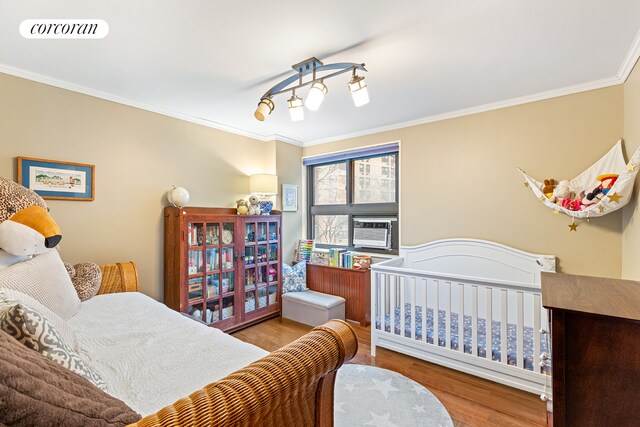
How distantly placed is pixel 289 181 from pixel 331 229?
90cm

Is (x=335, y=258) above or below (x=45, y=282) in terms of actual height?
below

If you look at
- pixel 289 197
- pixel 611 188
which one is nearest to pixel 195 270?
pixel 289 197

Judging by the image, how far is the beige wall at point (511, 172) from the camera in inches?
86.6

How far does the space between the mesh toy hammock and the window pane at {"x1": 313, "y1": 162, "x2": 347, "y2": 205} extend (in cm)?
204

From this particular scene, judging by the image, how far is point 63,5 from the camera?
141cm

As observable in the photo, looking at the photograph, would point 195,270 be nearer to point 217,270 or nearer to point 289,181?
point 217,270

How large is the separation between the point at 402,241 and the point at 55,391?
3.07 m

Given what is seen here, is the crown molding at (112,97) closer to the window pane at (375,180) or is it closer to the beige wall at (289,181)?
the beige wall at (289,181)

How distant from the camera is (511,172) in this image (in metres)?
2.57

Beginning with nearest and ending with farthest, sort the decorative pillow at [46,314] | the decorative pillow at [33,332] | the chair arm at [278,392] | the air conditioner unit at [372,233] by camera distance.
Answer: the chair arm at [278,392] < the decorative pillow at [33,332] < the decorative pillow at [46,314] < the air conditioner unit at [372,233]

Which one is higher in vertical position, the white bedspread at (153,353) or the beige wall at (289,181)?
the beige wall at (289,181)

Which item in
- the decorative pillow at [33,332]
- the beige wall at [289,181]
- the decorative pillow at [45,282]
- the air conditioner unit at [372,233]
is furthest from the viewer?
the beige wall at [289,181]

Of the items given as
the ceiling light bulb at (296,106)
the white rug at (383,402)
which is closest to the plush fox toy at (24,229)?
the ceiling light bulb at (296,106)

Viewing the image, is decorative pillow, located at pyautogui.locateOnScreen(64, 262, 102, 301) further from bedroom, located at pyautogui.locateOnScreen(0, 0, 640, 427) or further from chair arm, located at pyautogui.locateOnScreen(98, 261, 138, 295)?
bedroom, located at pyautogui.locateOnScreen(0, 0, 640, 427)
